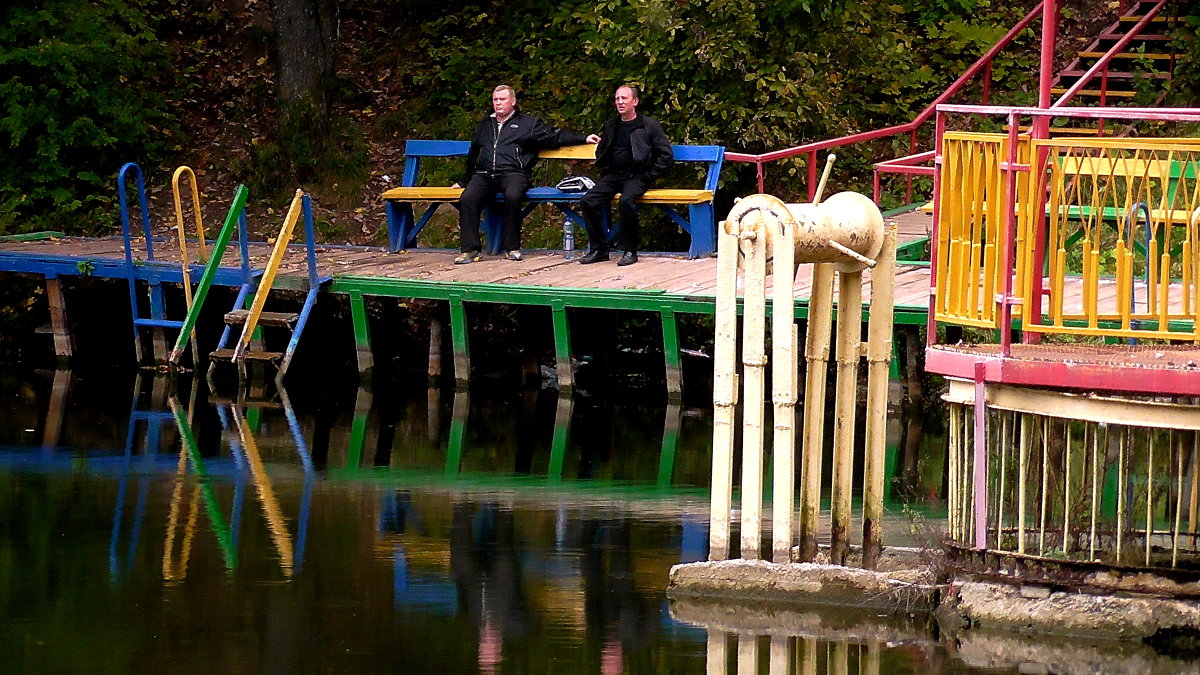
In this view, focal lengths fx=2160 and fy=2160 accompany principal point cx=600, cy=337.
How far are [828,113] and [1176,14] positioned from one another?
11.1ft

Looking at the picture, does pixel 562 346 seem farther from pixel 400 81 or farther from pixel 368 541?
pixel 400 81

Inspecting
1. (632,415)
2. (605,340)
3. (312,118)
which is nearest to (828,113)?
(605,340)

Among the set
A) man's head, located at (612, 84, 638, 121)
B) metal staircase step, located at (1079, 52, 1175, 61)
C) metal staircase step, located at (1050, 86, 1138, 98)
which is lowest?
man's head, located at (612, 84, 638, 121)

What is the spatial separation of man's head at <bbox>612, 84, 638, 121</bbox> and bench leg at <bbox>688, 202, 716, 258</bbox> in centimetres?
88

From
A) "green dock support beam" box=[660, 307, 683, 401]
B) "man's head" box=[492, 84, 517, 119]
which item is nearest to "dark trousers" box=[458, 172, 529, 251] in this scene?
"man's head" box=[492, 84, 517, 119]

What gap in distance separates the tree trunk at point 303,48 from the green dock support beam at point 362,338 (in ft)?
16.8

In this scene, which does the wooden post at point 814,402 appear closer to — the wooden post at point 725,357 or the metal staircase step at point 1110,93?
the wooden post at point 725,357

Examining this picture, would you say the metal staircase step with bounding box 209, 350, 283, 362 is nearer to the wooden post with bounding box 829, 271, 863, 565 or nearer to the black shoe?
the black shoe

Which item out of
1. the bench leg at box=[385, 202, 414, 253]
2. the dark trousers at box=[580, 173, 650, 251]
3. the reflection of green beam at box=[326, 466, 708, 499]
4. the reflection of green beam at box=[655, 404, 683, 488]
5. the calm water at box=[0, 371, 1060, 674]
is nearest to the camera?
the calm water at box=[0, 371, 1060, 674]

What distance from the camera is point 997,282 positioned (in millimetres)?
9102

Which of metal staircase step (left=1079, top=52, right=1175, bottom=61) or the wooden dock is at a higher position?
metal staircase step (left=1079, top=52, right=1175, bottom=61)

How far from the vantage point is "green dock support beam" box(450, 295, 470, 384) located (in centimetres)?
1664

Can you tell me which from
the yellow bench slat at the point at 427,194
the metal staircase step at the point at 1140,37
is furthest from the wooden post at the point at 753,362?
the metal staircase step at the point at 1140,37

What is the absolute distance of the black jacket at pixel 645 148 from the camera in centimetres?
1697
